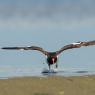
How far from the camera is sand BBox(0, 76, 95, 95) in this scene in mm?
25578

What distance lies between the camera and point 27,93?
25.4 metres

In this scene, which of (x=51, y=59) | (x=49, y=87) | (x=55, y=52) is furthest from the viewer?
(x=55, y=52)

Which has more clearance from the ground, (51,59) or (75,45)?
(75,45)

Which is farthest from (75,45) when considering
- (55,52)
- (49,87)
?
(49,87)

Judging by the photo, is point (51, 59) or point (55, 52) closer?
point (51, 59)

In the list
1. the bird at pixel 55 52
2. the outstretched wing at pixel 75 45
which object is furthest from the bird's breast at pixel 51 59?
the outstretched wing at pixel 75 45

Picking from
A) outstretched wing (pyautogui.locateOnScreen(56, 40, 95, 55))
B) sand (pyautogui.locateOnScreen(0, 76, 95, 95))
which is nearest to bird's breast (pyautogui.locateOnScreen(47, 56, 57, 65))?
outstretched wing (pyautogui.locateOnScreen(56, 40, 95, 55))

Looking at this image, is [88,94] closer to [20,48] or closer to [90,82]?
[90,82]

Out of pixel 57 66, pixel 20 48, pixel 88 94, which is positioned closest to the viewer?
pixel 88 94

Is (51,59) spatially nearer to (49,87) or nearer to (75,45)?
(75,45)

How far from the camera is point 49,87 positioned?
89.0 ft

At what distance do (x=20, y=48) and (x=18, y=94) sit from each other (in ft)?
123

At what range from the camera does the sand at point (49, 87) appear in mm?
25578

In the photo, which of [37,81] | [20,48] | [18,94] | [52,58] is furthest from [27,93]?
[20,48]
